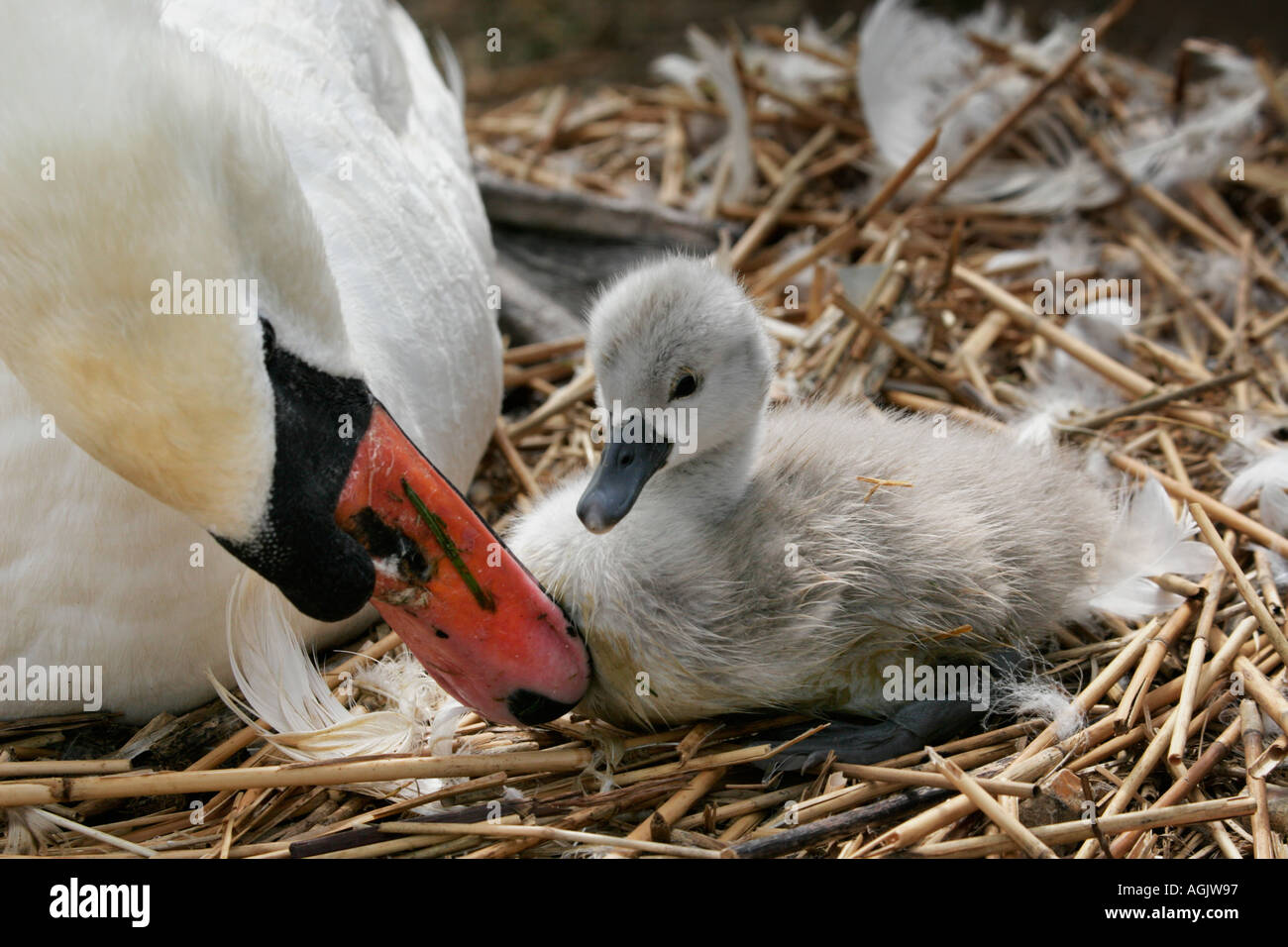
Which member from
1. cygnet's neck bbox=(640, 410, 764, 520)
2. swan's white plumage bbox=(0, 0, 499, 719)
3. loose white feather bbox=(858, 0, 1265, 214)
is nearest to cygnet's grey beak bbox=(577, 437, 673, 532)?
cygnet's neck bbox=(640, 410, 764, 520)

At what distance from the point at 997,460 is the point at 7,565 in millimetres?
1626

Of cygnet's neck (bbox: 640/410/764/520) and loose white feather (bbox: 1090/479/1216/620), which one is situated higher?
cygnet's neck (bbox: 640/410/764/520)

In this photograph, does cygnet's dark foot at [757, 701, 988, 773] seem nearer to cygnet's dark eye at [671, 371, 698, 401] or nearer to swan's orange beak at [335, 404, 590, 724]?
swan's orange beak at [335, 404, 590, 724]

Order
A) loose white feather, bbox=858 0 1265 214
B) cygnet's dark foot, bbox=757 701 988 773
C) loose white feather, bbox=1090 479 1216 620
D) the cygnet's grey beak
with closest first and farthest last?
the cygnet's grey beak
cygnet's dark foot, bbox=757 701 988 773
loose white feather, bbox=1090 479 1216 620
loose white feather, bbox=858 0 1265 214

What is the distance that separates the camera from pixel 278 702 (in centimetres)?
211

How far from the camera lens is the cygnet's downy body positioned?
203cm

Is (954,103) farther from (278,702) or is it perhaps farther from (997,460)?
(278,702)

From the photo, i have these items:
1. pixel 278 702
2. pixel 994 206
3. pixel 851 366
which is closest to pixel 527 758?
pixel 278 702

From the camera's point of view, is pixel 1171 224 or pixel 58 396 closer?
pixel 58 396

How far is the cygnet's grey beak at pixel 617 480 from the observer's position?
6.26 ft

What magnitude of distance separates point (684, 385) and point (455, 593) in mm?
504

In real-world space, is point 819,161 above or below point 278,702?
above
